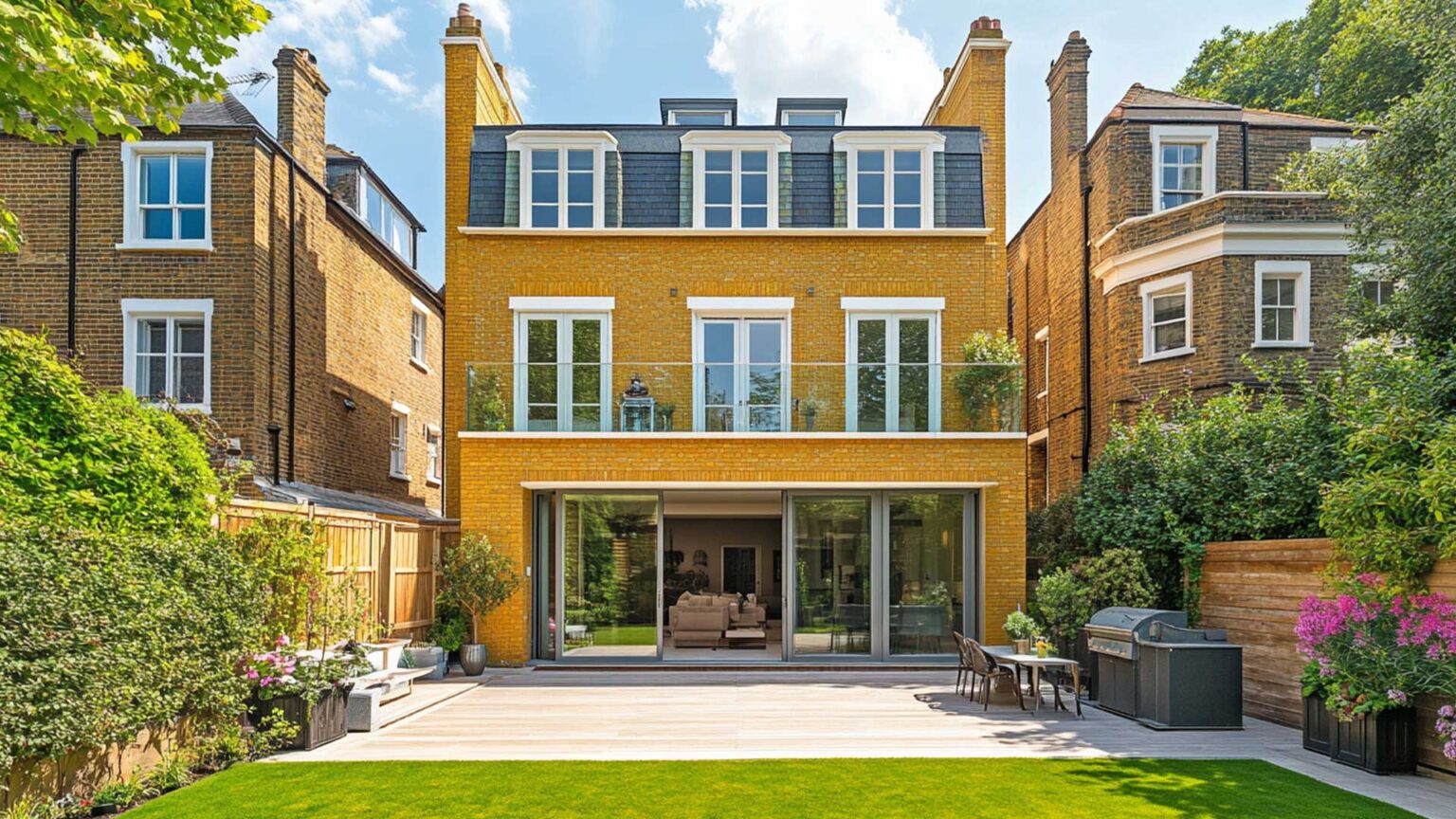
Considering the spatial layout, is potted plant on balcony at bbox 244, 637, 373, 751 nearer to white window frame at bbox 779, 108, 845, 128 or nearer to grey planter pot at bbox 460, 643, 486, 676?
grey planter pot at bbox 460, 643, 486, 676

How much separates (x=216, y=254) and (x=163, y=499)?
323 inches

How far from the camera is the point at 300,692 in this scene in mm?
9234

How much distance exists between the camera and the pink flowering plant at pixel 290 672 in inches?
358

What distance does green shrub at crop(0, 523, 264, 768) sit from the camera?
625cm

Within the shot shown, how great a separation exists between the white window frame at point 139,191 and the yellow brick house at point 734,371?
3606mm

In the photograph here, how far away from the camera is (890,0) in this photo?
13.8 m

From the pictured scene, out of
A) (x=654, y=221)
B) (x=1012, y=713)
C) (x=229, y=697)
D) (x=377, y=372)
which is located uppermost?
(x=654, y=221)

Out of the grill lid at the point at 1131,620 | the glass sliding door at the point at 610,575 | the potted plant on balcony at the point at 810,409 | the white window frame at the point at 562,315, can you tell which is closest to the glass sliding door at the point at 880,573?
the potted plant on balcony at the point at 810,409

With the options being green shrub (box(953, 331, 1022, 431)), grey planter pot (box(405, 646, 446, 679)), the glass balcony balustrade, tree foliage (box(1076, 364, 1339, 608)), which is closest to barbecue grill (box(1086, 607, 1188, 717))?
tree foliage (box(1076, 364, 1339, 608))

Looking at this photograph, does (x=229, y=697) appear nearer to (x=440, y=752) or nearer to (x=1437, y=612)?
(x=440, y=752)

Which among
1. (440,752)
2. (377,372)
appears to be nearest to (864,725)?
(440,752)

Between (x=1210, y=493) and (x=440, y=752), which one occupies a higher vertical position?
(x=1210, y=493)

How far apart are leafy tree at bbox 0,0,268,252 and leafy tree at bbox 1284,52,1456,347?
11497 millimetres

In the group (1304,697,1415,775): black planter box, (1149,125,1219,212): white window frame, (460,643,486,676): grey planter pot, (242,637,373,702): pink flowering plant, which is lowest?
(460,643,486,676): grey planter pot
